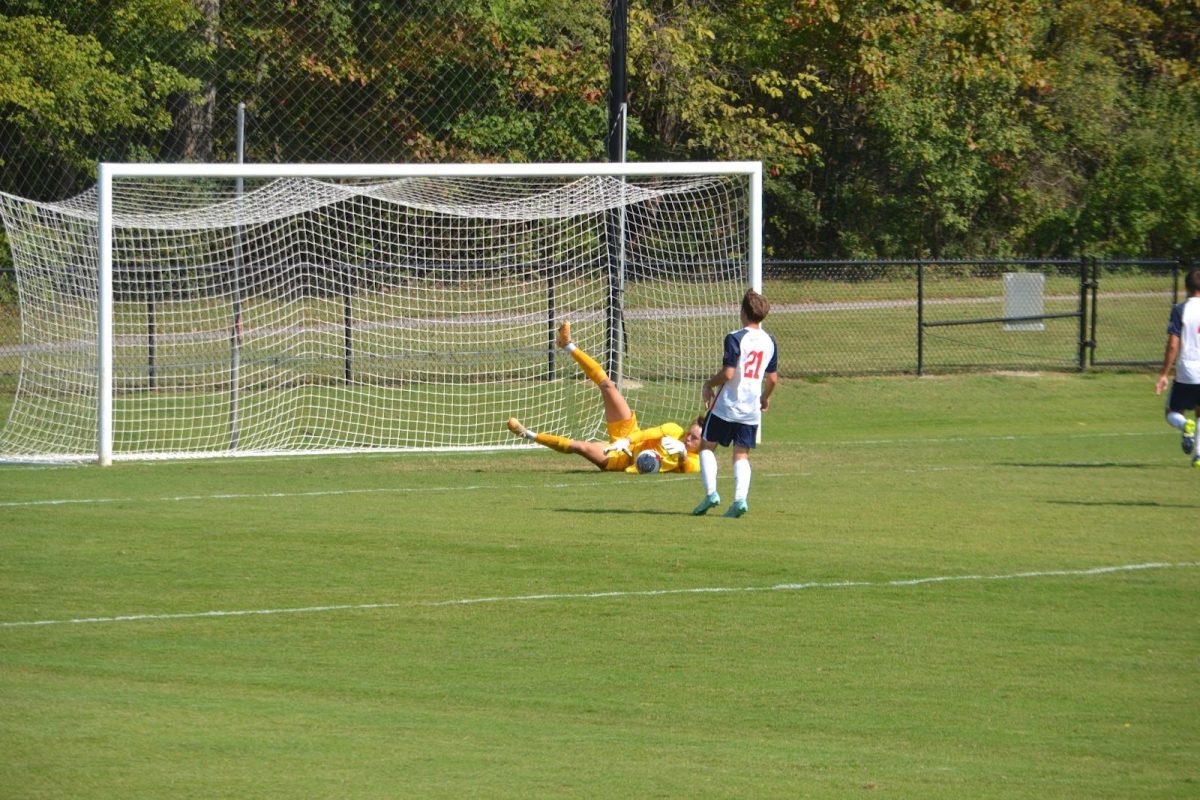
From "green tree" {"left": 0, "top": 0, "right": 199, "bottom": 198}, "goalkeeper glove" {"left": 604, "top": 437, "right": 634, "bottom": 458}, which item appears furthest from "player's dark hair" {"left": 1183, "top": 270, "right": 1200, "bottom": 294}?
"green tree" {"left": 0, "top": 0, "right": 199, "bottom": 198}

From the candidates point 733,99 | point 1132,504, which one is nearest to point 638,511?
point 1132,504

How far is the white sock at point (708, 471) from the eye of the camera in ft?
40.7

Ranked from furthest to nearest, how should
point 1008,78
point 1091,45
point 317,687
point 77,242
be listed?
point 1091,45
point 1008,78
point 77,242
point 317,687

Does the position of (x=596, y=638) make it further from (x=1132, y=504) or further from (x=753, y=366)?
Result: (x=1132, y=504)

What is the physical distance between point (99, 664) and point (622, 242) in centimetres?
1239

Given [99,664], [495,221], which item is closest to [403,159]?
[495,221]

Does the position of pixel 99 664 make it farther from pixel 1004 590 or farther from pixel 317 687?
pixel 1004 590

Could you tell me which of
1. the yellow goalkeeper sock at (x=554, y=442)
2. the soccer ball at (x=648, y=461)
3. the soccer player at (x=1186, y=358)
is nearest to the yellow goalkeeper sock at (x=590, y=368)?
the yellow goalkeeper sock at (x=554, y=442)

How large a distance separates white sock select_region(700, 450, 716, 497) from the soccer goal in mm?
5496

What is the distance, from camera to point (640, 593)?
31.7ft

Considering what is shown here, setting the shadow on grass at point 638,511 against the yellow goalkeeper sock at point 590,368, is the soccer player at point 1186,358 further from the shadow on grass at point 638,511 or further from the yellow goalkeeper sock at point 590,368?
the yellow goalkeeper sock at point 590,368

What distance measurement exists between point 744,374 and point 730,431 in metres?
0.49

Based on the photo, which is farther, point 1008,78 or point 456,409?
point 1008,78

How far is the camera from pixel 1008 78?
37531 millimetres
